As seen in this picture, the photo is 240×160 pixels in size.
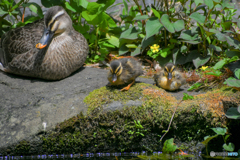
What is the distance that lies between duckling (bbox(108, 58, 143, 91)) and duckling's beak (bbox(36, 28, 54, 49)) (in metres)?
1.35

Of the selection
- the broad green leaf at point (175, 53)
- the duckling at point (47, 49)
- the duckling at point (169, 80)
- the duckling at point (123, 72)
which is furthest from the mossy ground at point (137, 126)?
the broad green leaf at point (175, 53)

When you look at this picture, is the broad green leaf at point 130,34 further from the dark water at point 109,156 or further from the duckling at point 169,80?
the dark water at point 109,156

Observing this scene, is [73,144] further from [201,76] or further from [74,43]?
[201,76]

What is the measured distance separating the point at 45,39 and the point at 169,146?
111 inches

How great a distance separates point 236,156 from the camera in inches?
139

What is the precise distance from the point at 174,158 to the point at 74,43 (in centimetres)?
291

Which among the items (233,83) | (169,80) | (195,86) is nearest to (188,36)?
(195,86)

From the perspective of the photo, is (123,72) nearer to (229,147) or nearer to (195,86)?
(195,86)

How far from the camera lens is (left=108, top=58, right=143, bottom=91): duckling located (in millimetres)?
3900

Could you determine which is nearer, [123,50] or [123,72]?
[123,72]

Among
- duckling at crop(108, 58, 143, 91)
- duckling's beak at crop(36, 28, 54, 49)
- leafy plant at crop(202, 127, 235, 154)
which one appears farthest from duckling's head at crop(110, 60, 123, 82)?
leafy plant at crop(202, 127, 235, 154)

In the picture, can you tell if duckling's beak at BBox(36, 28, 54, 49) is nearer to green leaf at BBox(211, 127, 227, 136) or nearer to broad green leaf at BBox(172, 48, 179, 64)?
broad green leaf at BBox(172, 48, 179, 64)

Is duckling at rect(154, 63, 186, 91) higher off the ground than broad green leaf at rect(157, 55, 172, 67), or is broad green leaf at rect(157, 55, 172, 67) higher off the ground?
duckling at rect(154, 63, 186, 91)

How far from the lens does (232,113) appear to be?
11.1ft
